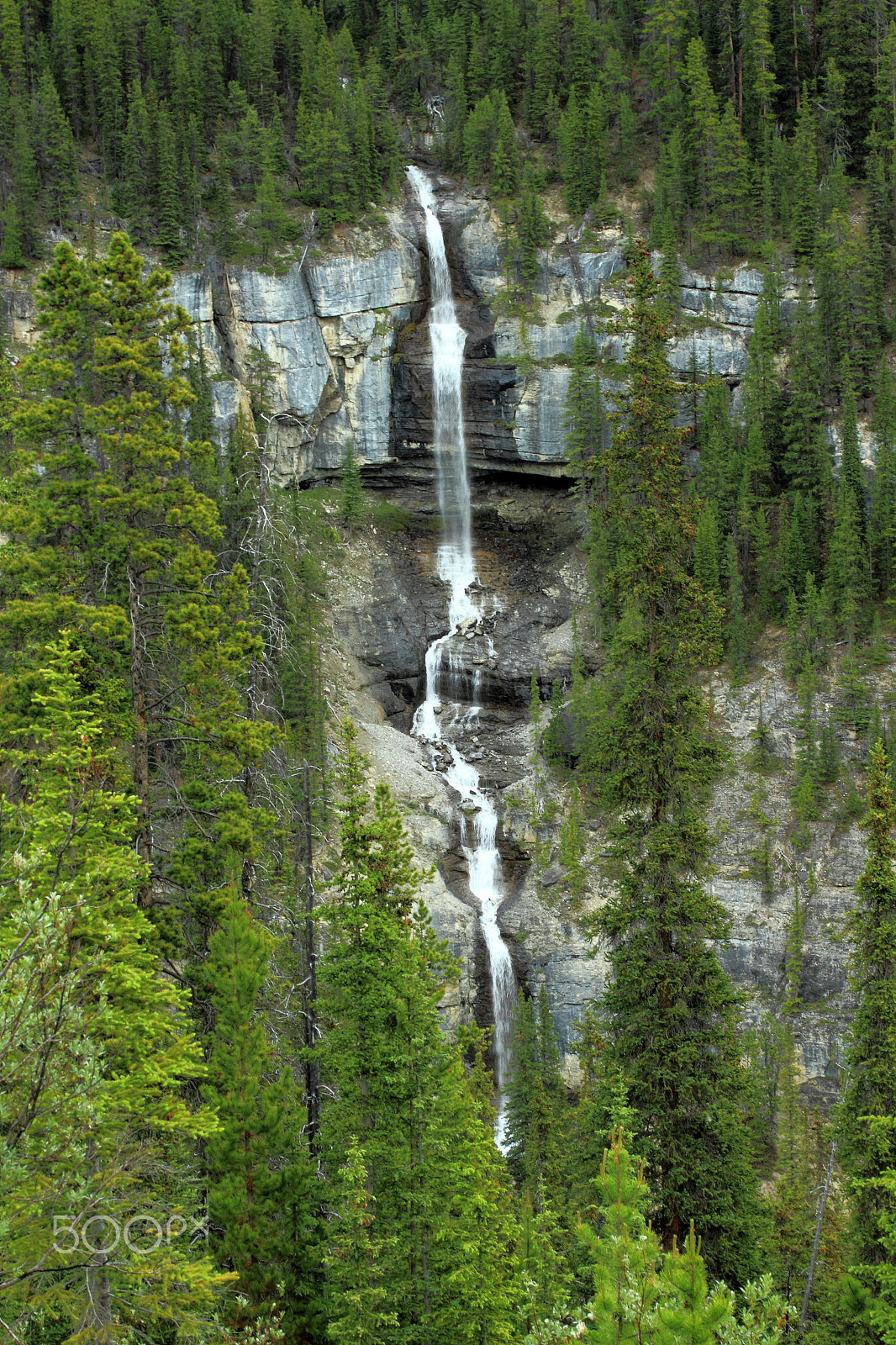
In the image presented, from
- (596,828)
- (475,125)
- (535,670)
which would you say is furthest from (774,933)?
(475,125)

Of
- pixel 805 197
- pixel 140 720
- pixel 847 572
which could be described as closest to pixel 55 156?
pixel 805 197

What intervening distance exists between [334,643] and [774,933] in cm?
2548

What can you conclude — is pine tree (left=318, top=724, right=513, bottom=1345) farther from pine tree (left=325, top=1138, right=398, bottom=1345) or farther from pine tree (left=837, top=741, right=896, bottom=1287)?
pine tree (left=837, top=741, right=896, bottom=1287)

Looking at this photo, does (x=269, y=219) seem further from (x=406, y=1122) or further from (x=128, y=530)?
(x=406, y=1122)

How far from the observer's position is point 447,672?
5966cm

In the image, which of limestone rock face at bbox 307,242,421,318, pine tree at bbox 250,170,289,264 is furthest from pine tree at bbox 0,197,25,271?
limestone rock face at bbox 307,242,421,318

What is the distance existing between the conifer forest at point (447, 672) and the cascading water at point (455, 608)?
0.87 feet

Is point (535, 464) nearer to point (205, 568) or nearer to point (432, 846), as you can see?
point (432, 846)

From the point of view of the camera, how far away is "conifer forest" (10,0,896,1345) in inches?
484

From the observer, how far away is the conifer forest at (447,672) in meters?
12.3

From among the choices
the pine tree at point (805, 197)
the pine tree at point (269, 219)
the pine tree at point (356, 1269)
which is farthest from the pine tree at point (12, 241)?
the pine tree at point (356, 1269)

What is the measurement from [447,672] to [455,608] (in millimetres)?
4994

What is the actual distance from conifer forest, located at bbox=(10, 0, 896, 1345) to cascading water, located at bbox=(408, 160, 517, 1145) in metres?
0.26

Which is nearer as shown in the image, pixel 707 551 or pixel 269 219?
pixel 707 551
